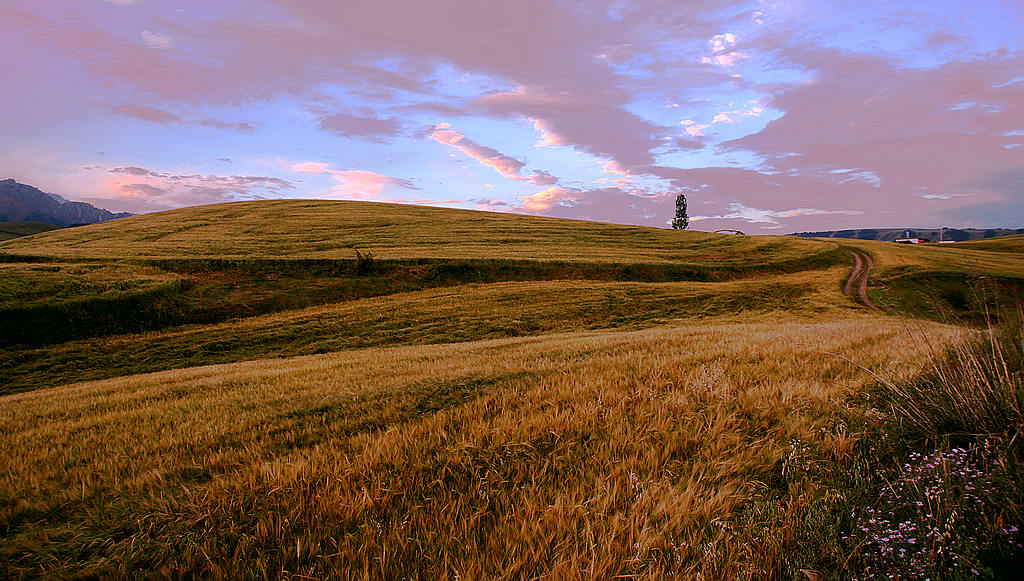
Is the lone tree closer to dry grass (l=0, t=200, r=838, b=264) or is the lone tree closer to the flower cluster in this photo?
dry grass (l=0, t=200, r=838, b=264)

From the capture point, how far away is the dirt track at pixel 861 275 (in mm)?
29431

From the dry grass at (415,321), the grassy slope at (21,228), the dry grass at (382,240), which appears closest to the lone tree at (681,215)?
the dry grass at (382,240)

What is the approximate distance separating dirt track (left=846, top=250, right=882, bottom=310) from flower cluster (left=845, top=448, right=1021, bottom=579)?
109 ft

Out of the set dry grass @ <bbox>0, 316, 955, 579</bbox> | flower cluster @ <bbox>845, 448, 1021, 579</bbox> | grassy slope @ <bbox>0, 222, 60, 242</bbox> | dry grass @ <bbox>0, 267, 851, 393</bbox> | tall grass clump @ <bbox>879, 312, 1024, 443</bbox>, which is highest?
grassy slope @ <bbox>0, 222, 60, 242</bbox>

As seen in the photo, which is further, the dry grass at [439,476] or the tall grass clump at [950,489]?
the dry grass at [439,476]

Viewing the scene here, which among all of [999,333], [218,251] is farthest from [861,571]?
[218,251]

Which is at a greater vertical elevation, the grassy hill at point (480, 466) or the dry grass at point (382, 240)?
the dry grass at point (382, 240)

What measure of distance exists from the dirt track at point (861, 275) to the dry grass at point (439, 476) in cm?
3288

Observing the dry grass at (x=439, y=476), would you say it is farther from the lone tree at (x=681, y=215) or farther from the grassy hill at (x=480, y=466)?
the lone tree at (x=681, y=215)

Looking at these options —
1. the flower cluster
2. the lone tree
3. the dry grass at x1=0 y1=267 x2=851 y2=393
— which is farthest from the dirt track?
the lone tree

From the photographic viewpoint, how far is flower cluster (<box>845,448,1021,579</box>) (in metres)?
1.60

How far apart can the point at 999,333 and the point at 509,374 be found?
5.18 m

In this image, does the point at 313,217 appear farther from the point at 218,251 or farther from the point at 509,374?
the point at 509,374

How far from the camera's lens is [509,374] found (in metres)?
5.50
